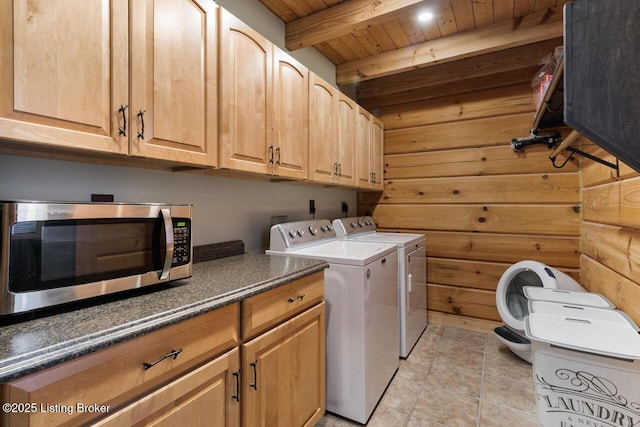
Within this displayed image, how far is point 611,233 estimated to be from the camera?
5.90 ft

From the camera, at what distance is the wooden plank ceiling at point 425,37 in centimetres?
211

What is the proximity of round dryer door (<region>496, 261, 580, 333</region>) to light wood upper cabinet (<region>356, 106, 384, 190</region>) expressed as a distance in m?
1.42

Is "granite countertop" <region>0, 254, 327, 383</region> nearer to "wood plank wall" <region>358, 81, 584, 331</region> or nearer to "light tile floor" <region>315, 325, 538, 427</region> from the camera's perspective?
"light tile floor" <region>315, 325, 538, 427</region>

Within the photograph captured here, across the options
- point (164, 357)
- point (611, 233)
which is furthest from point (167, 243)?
point (611, 233)

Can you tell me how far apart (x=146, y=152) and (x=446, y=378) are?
91.5 inches

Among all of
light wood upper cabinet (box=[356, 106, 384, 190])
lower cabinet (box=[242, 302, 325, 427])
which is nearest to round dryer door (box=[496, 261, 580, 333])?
light wood upper cabinet (box=[356, 106, 384, 190])

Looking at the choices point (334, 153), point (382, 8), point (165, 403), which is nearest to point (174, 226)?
point (165, 403)

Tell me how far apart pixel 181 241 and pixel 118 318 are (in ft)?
1.18

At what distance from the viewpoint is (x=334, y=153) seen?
2287 millimetres

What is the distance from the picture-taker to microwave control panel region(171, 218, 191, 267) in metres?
1.09

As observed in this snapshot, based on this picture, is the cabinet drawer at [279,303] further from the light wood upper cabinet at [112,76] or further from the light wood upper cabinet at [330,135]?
the light wood upper cabinet at [330,135]

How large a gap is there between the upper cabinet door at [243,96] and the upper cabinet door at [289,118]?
55 mm

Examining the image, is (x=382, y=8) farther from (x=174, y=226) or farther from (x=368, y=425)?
(x=368, y=425)

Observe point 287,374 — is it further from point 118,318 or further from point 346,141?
point 346,141
